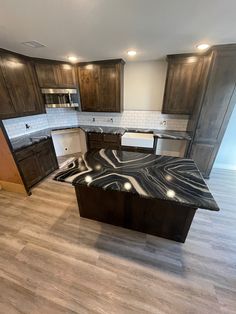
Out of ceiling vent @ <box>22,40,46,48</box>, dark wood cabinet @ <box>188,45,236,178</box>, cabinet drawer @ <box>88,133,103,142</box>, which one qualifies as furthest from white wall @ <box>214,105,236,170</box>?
ceiling vent @ <box>22,40,46,48</box>

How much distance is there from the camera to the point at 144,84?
3.41 metres

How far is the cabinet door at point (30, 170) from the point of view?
254 centimetres

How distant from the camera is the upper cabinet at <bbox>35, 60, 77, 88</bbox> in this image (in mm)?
3016

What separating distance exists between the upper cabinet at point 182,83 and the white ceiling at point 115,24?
262 millimetres

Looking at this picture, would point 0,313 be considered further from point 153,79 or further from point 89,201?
point 153,79

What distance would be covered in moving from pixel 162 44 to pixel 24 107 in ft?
9.12

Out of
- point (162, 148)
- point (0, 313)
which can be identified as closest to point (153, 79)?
point (162, 148)

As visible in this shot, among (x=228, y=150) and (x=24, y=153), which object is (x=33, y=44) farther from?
(x=228, y=150)

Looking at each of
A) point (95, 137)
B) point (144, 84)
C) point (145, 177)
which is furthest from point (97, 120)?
point (145, 177)

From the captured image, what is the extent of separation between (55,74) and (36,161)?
2.01 metres

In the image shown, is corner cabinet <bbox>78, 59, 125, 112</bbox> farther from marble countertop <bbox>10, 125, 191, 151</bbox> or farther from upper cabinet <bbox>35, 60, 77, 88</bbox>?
marble countertop <bbox>10, 125, 191, 151</bbox>

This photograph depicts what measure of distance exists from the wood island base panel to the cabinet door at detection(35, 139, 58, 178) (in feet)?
4.92

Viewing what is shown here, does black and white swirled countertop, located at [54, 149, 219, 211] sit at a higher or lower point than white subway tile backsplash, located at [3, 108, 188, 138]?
lower

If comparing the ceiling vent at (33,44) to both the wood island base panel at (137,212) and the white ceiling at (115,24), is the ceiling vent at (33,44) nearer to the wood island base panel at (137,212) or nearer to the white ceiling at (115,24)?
the white ceiling at (115,24)
